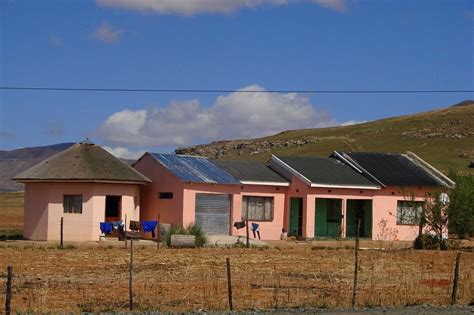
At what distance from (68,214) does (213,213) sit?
6.28 m

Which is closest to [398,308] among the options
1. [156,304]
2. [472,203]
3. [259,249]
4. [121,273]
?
[156,304]

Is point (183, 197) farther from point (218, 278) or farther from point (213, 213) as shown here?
point (218, 278)

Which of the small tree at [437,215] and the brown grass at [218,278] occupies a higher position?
the small tree at [437,215]

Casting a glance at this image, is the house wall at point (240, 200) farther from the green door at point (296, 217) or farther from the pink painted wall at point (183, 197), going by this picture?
the green door at point (296, 217)

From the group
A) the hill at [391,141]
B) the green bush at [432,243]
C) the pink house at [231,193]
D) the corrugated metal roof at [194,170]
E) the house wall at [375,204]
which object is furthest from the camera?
the hill at [391,141]

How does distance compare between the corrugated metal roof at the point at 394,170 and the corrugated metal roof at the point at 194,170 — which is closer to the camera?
the corrugated metal roof at the point at 194,170

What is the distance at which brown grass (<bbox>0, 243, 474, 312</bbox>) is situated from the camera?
1734 cm

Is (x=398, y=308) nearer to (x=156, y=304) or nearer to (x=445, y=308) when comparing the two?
(x=445, y=308)

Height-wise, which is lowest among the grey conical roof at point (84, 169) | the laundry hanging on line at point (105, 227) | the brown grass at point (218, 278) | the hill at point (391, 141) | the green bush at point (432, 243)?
the brown grass at point (218, 278)

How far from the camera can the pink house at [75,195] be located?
35875mm

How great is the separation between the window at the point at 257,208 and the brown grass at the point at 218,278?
8389mm

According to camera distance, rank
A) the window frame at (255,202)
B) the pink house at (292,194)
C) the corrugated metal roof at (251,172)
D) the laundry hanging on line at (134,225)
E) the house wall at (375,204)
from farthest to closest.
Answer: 1. the house wall at (375,204)
2. the corrugated metal roof at (251,172)
3. the window frame at (255,202)
4. the pink house at (292,194)
5. the laundry hanging on line at (134,225)

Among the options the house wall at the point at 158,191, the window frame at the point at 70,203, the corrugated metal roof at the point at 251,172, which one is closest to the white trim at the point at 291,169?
the corrugated metal roof at the point at 251,172

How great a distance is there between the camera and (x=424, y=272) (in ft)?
81.8
